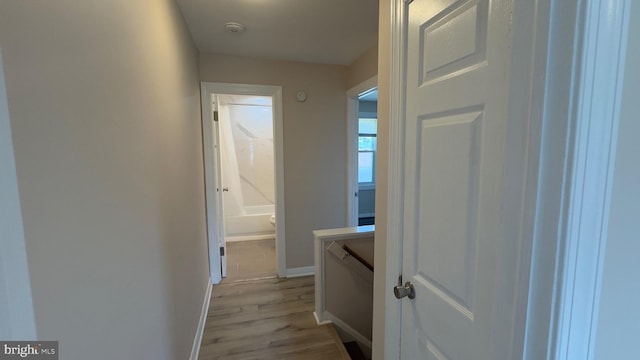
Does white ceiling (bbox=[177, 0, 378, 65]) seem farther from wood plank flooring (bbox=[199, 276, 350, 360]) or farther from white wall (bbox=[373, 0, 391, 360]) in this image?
wood plank flooring (bbox=[199, 276, 350, 360])

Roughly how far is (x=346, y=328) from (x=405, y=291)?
1621 mm

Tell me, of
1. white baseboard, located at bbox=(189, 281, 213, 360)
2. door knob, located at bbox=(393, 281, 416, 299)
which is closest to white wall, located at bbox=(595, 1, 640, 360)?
door knob, located at bbox=(393, 281, 416, 299)

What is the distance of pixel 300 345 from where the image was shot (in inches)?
84.4

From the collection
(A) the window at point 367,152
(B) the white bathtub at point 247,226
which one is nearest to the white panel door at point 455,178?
(B) the white bathtub at point 247,226

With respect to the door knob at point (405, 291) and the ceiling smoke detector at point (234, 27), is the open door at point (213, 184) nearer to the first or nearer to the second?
the ceiling smoke detector at point (234, 27)

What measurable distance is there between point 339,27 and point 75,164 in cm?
213

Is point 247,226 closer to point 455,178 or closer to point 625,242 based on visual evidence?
point 455,178

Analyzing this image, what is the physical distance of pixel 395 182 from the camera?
116 centimetres

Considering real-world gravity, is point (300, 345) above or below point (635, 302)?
Result: below

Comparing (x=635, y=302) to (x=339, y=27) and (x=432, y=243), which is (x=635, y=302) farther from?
(x=339, y=27)

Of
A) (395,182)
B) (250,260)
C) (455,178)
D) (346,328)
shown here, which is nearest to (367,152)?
(250,260)

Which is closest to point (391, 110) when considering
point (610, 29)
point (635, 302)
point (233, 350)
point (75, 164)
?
point (610, 29)

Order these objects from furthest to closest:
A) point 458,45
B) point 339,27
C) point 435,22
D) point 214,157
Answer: point 214,157, point 339,27, point 435,22, point 458,45

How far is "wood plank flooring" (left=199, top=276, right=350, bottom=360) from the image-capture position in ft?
6.75
